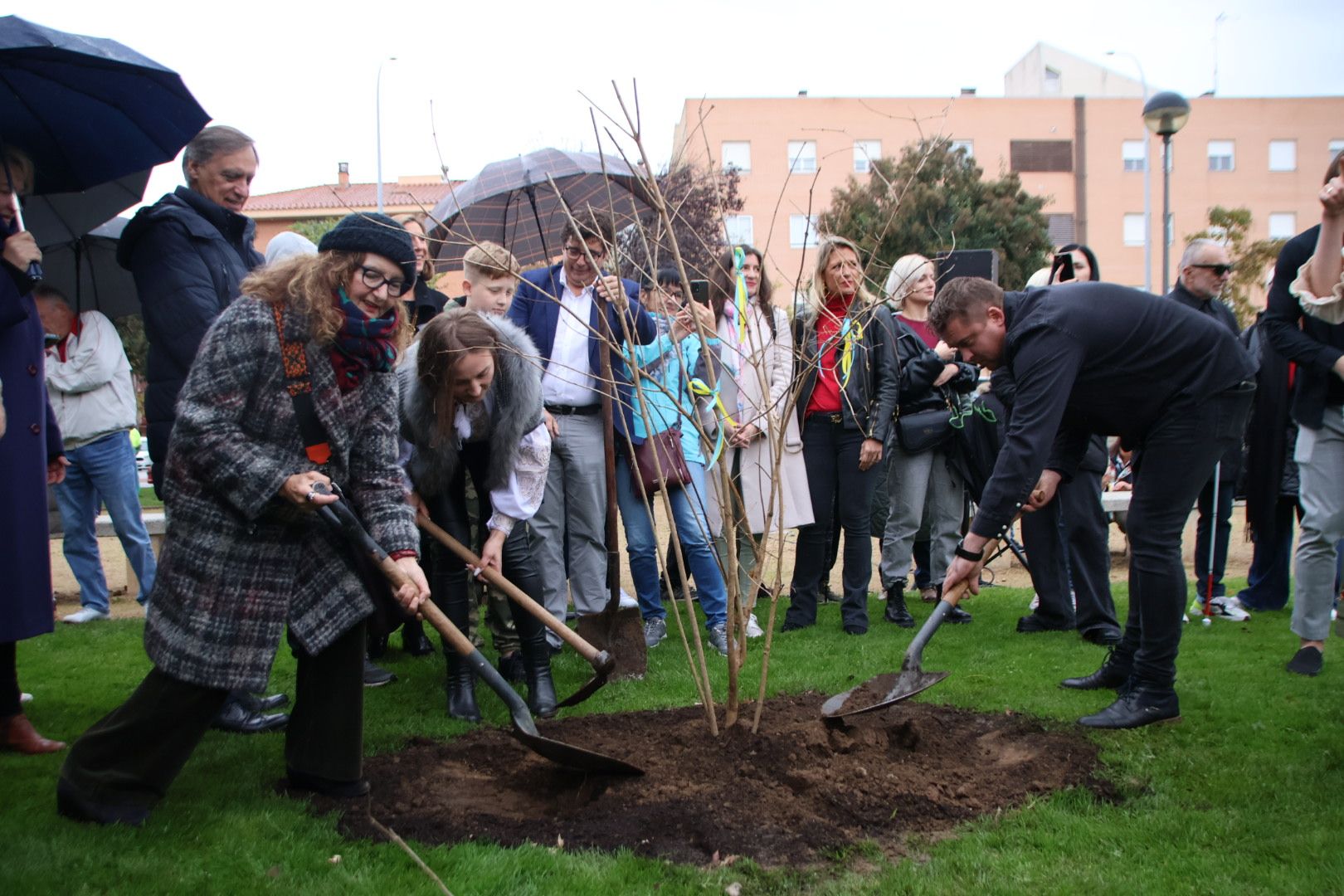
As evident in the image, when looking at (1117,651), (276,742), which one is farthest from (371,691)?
(1117,651)

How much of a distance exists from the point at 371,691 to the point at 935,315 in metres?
3.05

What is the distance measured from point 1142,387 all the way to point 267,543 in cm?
328

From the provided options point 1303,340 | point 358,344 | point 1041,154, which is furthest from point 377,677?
point 1041,154

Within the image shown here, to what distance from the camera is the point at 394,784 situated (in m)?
3.78

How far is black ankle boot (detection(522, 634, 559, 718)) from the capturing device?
15.7 feet

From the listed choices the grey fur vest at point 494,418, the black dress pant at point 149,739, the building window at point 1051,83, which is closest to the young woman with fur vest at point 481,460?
the grey fur vest at point 494,418

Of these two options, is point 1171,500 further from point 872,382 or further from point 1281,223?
point 1281,223

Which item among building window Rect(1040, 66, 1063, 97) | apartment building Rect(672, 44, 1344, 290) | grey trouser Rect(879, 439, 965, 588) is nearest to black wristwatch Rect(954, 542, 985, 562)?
grey trouser Rect(879, 439, 965, 588)

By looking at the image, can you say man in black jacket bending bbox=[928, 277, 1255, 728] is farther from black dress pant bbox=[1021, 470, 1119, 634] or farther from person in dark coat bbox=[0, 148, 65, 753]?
person in dark coat bbox=[0, 148, 65, 753]

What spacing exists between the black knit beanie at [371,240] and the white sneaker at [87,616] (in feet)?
15.1

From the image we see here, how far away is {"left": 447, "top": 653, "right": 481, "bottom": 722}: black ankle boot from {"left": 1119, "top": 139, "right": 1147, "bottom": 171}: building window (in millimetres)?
44899

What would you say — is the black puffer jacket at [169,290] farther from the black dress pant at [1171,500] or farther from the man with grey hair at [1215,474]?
the man with grey hair at [1215,474]

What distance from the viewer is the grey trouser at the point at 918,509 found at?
6711mm

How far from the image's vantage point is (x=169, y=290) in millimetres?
4309
